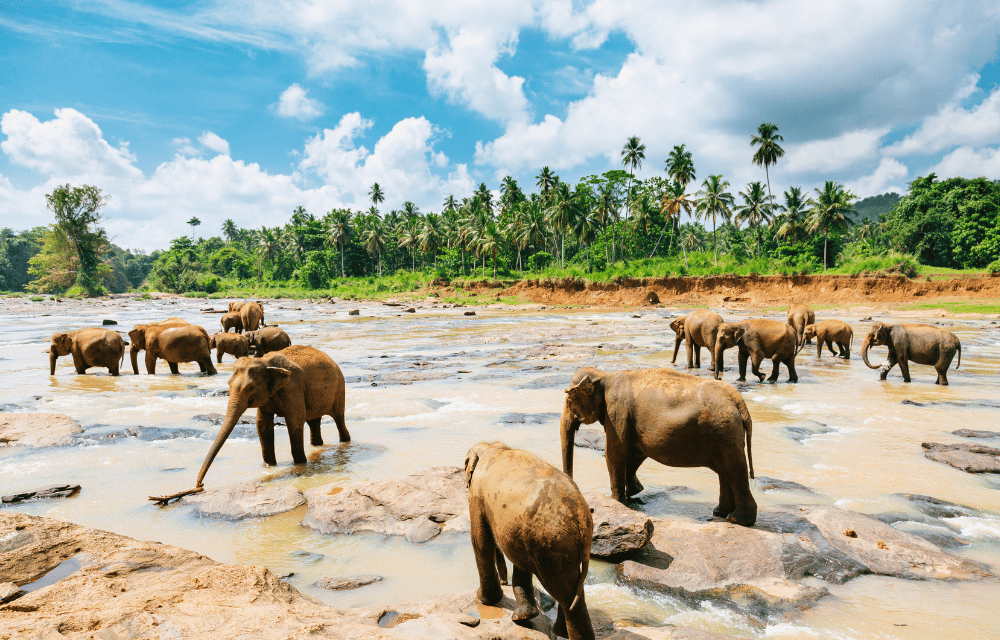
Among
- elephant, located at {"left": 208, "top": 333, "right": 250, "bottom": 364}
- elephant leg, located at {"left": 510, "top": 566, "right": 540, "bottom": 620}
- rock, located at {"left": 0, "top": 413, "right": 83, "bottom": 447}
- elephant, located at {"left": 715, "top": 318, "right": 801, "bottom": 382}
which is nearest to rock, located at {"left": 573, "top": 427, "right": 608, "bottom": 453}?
elephant leg, located at {"left": 510, "top": 566, "right": 540, "bottom": 620}

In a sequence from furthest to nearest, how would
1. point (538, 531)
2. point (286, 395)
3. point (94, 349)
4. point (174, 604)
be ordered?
1. point (94, 349)
2. point (286, 395)
3. point (174, 604)
4. point (538, 531)

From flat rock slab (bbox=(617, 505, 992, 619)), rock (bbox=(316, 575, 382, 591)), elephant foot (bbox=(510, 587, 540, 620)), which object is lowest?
rock (bbox=(316, 575, 382, 591))

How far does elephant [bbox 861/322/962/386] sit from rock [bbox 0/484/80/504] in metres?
17.2

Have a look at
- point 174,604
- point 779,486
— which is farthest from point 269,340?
point 779,486

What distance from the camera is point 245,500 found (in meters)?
6.09

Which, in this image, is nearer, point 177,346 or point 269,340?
point 269,340

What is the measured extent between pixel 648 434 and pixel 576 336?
71.3 feet

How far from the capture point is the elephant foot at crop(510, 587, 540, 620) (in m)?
3.50

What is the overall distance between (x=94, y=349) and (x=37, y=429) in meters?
7.36

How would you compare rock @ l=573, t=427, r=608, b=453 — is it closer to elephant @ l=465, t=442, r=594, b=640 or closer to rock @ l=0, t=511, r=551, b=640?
rock @ l=0, t=511, r=551, b=640

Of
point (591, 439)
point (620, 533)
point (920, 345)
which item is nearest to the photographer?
point (620, 533)

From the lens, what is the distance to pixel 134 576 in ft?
12.9

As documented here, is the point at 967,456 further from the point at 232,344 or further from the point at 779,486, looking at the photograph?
the point at 232,344

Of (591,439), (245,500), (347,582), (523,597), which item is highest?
(523,597)
